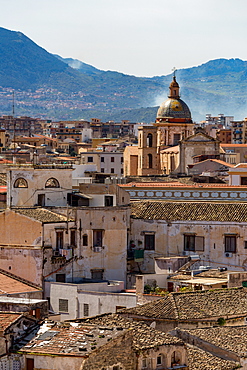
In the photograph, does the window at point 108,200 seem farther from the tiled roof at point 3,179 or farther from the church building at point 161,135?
the church building at point 161,135

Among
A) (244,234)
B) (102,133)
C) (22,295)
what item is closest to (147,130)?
(244,234)

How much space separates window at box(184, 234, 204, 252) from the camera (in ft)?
122

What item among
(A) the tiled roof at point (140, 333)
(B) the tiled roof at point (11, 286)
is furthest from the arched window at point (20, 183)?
(A) the tiled roof at point (140, 333)

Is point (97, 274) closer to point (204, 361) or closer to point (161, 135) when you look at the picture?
point (204, 361)

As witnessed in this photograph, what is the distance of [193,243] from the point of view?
122 ft

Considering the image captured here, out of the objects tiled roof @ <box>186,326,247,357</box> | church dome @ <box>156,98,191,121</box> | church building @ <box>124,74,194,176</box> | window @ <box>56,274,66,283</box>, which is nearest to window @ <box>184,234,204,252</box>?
window @ <box>56,274,66,283</box>

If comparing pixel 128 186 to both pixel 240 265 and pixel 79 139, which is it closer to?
pixel 240 265

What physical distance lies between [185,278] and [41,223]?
502 centimetres

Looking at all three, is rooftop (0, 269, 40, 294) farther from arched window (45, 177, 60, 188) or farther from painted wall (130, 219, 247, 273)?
painted wall (130, 219, 247, 273)

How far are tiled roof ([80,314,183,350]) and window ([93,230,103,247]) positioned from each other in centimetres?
1186

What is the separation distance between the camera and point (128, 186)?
142 feet

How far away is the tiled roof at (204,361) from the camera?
22.9 metres

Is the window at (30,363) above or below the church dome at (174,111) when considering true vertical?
below

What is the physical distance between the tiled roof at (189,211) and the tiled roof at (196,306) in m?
8.31
